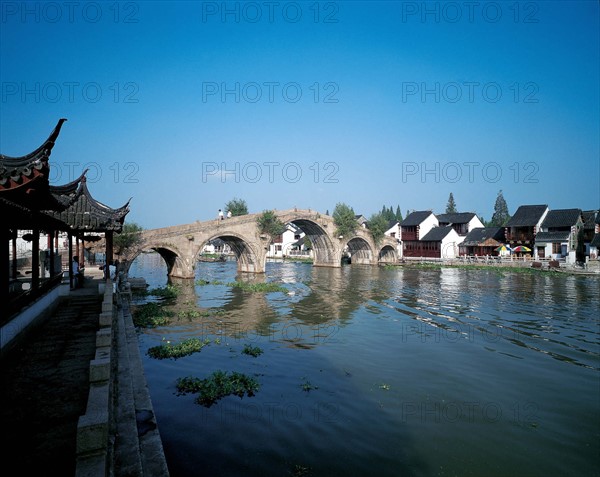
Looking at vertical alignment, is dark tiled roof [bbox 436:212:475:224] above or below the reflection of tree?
above

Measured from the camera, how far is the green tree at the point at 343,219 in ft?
177

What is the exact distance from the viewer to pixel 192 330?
54.3ft

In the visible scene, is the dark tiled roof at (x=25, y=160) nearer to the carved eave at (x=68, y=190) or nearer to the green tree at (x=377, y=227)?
the carved eave at (x=68, y=190)

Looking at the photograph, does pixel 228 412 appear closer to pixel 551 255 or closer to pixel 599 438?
pixel 599 438

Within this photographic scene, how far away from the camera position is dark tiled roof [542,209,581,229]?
52.1 meters

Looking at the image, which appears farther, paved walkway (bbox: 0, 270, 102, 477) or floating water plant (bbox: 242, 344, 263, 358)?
floating water plant (bbox: 242, 344, 263, 358)

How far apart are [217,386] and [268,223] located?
33.4 meters

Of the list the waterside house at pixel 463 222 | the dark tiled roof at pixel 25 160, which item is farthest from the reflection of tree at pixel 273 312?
the waterside house at pixel 463 222

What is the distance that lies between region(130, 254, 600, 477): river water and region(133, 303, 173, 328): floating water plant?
948 mm

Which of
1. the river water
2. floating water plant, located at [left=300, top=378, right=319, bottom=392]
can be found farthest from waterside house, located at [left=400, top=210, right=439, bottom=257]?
floating water plant, located at [left=300, top=378, right=319, bottom=392]

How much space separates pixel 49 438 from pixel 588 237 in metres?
62.9

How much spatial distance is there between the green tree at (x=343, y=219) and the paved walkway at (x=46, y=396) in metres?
44.7

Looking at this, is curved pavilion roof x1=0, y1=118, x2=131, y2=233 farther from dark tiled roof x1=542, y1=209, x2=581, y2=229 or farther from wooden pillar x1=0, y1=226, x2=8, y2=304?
dark tiled roof x1=542, y1=209, x2=581, y2=229

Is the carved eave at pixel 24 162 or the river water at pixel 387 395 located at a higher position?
the carved eave at pixel 24 162
